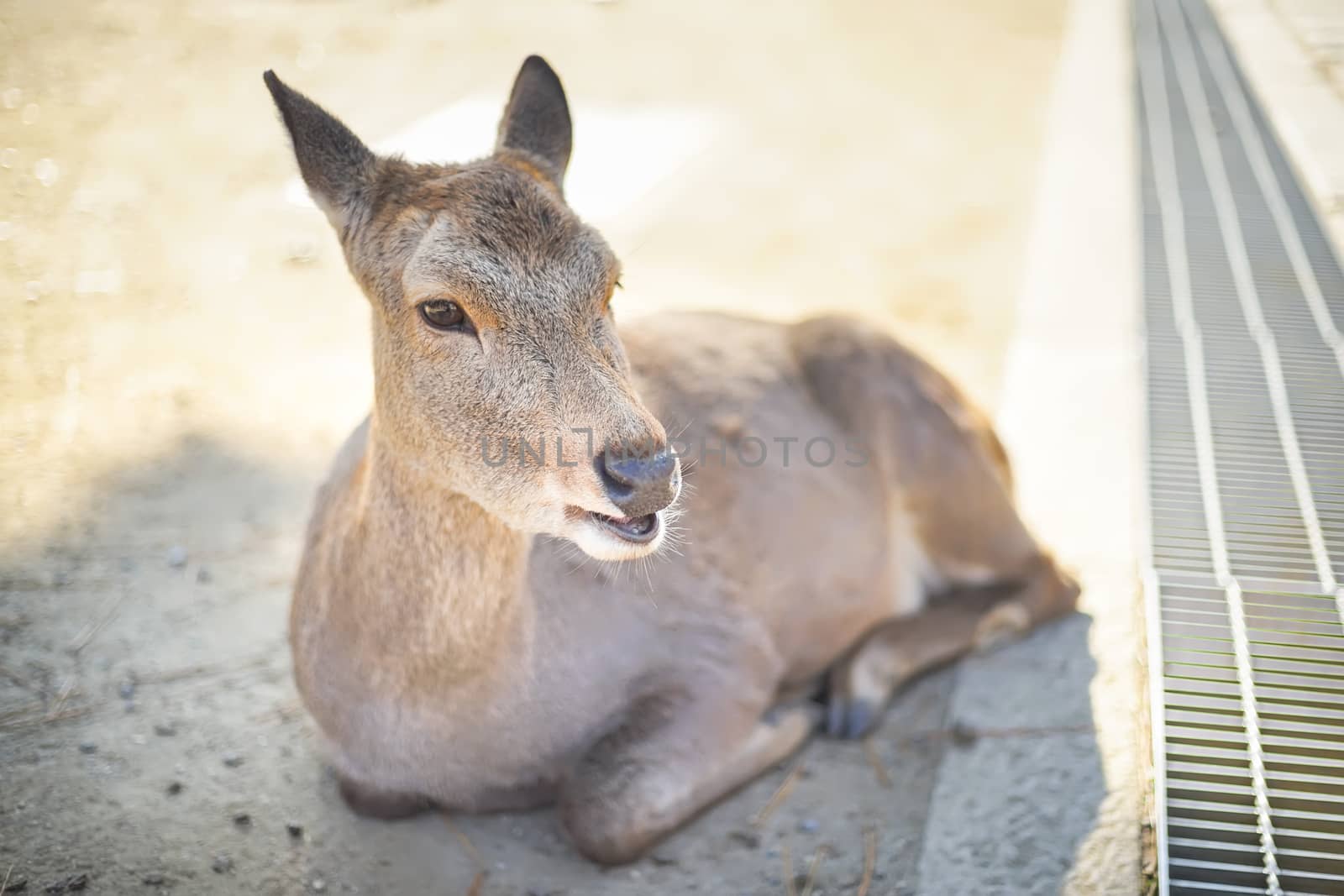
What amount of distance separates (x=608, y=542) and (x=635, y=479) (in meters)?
0.20

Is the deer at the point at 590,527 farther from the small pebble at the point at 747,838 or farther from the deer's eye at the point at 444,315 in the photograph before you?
the small pebble at the point at 747,838

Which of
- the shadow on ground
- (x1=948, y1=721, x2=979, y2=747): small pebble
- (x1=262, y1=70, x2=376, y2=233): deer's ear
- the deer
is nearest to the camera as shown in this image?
the deer

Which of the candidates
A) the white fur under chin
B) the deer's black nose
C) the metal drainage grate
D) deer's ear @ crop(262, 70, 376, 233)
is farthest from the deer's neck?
the metal drainage grate

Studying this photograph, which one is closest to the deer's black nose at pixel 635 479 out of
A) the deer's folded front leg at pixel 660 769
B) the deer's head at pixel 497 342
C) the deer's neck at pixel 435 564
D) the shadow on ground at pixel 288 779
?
the deer's head at pixel 497 342

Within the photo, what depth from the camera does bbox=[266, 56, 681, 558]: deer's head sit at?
2.64 m

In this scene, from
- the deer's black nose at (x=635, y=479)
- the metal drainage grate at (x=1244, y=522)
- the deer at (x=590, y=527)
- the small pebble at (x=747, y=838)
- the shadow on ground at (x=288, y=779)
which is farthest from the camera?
the small pebble at (x=747, y=838)

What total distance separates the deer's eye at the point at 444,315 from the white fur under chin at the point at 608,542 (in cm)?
60

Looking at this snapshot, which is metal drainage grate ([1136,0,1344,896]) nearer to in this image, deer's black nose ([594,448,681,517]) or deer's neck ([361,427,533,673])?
deer's black nose ([594,448,681,517])

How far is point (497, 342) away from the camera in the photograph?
9.03ft

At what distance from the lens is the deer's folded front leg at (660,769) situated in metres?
3.30

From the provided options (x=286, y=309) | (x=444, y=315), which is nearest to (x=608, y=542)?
(x=444, y=315)

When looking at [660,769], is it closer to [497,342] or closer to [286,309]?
[497,342]

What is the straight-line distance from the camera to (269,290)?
636 centimetres

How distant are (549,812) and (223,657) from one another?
1361 millimetres
